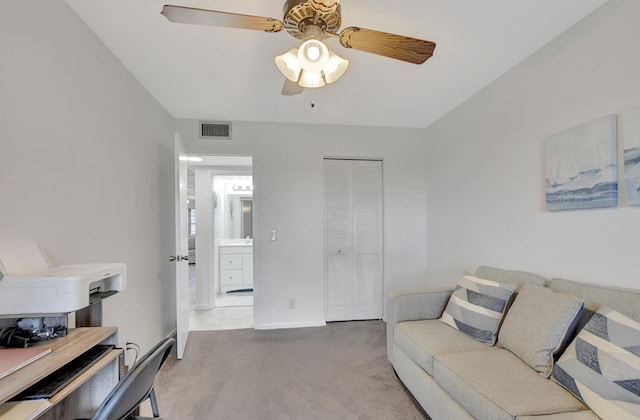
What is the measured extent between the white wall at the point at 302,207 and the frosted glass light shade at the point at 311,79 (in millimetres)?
1839

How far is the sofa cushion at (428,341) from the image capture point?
5.93 ft

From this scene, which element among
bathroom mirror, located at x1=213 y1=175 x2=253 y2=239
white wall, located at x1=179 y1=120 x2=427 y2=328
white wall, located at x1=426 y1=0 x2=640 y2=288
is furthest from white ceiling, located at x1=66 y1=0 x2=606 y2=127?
bathroom mirror, located at x1=213 y1=175 x2=253 y2=239

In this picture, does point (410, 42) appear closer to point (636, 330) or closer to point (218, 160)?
point (636, 330)

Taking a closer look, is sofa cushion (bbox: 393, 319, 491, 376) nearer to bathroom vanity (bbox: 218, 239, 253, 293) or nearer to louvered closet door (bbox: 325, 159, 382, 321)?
louvered closet door (bbox: 325, 159, 382, 321)

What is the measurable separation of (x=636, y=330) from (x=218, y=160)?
3.79 metres

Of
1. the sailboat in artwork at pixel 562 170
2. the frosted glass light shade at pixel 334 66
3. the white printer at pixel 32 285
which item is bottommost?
the white printer at pixel 32 285

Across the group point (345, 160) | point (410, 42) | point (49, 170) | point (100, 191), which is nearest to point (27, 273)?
point (49, 170)

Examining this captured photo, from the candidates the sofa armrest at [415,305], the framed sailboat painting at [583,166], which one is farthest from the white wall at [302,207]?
the framed sailboat painting at [583,166]

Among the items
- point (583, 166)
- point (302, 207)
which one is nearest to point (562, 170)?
point (583, 166)

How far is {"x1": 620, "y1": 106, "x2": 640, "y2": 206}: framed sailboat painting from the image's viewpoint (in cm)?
144

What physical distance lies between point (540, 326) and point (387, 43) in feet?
5.36

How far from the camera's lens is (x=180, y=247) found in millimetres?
2688

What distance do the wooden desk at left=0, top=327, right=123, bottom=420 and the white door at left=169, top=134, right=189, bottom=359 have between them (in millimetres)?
1318

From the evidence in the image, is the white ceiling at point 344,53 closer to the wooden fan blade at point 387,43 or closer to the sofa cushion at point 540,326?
the wooden fan blade at point 387,43
